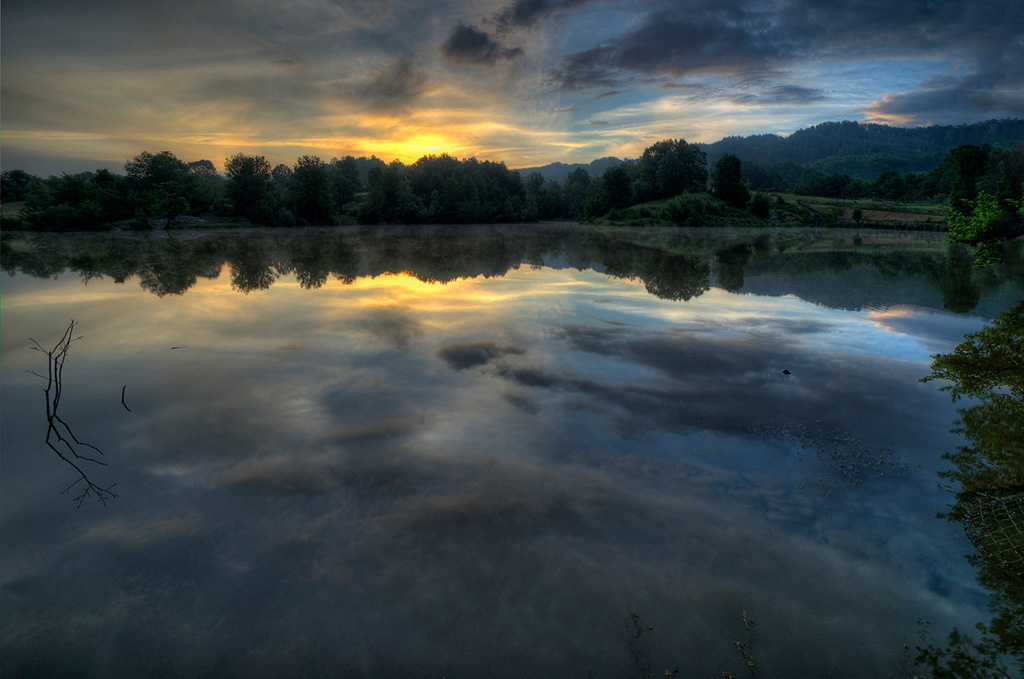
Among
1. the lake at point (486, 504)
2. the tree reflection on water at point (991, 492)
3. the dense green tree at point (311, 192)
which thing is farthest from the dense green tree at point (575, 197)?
the tree reflection on water at point (991, 492)

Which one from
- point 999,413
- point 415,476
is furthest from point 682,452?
point 999,413

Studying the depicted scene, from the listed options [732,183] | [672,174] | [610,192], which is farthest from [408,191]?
[732,183]

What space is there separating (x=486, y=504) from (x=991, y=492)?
20.0 ft

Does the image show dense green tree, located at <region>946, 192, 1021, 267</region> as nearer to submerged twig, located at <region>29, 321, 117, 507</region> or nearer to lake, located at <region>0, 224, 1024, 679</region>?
lake, located at <region>0, 224, 1024, 679</region>

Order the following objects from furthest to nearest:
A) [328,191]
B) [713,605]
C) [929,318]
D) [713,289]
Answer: [328,191] < [713,289] < [929,318] < [713,605]

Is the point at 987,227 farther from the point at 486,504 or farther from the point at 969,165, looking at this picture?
the point at 969,165

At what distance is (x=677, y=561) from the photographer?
15.9 ft

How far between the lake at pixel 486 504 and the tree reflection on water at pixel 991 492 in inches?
7.4

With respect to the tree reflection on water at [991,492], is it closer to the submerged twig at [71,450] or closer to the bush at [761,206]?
the submerged twig at [71,450]

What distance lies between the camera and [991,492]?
5.80 m

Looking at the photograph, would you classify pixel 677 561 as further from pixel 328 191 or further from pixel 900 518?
pixel 328 191

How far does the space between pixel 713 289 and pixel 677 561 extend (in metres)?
16.8

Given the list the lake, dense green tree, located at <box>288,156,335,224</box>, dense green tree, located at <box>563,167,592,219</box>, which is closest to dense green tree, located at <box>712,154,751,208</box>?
dense green tree, located at <box>563,167,592,219</box>

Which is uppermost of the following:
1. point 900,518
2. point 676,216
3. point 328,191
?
point 328,191
